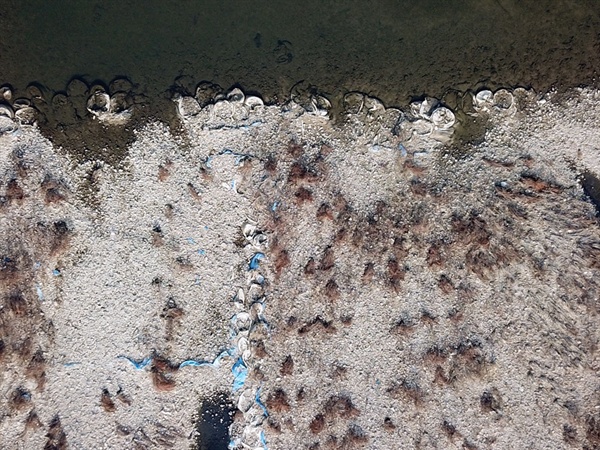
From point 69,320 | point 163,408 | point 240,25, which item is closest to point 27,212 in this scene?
point 69,320

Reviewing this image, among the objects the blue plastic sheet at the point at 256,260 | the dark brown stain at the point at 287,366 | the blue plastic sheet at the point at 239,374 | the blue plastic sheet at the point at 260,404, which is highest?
the blue plastic sheet at the point at 256,260

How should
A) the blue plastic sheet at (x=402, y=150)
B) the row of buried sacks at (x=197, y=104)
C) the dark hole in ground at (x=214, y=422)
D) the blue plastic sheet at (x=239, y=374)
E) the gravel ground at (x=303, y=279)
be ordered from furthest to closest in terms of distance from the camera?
the dark hole in ground at (x=214, y=422) → the row of buried sacks at (x=197, y=104) → the blue plastic sheet at (x=239, y=374) → the blue plastic sheet at (x=402, y=150) → the gravel ground at (x=303, y=279)

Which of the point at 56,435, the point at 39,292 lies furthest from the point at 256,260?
the point at 56,435

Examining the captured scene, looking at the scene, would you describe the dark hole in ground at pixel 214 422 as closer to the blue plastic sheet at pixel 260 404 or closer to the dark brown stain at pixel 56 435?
the blue plastic sheet at pixel 260 404

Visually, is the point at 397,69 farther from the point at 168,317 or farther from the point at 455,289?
the point at 168,317

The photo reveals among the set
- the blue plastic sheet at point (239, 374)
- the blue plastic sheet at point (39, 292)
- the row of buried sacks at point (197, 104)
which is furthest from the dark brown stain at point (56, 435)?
the row of buried sacks at point (197, 104)

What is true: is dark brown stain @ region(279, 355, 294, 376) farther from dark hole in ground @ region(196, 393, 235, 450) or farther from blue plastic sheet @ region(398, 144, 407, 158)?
blue plastic sheet @ region(398, 144, 407, 158)

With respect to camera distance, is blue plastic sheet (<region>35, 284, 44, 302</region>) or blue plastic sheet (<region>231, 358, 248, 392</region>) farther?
blue plastic sheet (<region>231, 358, 248, 392</region>)

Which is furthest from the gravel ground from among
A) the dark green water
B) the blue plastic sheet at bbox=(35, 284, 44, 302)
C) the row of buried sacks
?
the dark green water
